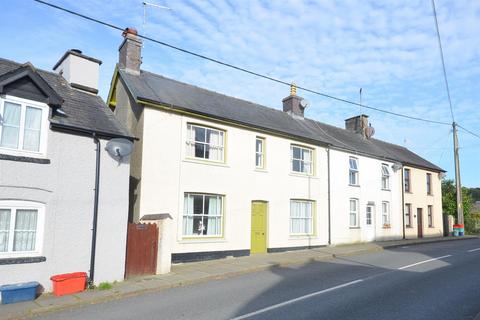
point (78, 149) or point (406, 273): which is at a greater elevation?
point (78, 149)

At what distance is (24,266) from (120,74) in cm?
908

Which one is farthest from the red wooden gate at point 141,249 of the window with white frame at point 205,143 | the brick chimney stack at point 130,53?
the brick chimney stack at point 130,53

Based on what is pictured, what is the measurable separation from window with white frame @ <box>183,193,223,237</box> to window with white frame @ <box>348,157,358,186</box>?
Result: 10131mm

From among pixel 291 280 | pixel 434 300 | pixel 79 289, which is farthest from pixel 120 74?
pixel 434 300

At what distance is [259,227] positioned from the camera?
18.3 meters

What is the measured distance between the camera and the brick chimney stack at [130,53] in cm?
1736

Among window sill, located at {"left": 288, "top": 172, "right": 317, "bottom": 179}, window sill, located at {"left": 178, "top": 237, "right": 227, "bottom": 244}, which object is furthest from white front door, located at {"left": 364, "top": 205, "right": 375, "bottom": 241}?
window sill, located at {"left": 178, "top": 237, "right": 227, "bottom": 244}

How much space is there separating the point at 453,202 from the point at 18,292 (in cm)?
3621

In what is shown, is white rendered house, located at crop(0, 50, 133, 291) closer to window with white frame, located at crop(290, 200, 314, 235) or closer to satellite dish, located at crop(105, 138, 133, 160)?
satellite dish, located at crop(105, 138, 133, 160)

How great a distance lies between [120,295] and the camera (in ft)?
33.3

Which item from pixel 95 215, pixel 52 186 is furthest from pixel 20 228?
pixel 95 215

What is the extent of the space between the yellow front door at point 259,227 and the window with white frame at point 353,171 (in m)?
7.60

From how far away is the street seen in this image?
26.2 ft

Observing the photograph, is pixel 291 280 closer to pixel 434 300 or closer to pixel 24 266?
Result: pixel 434 300
